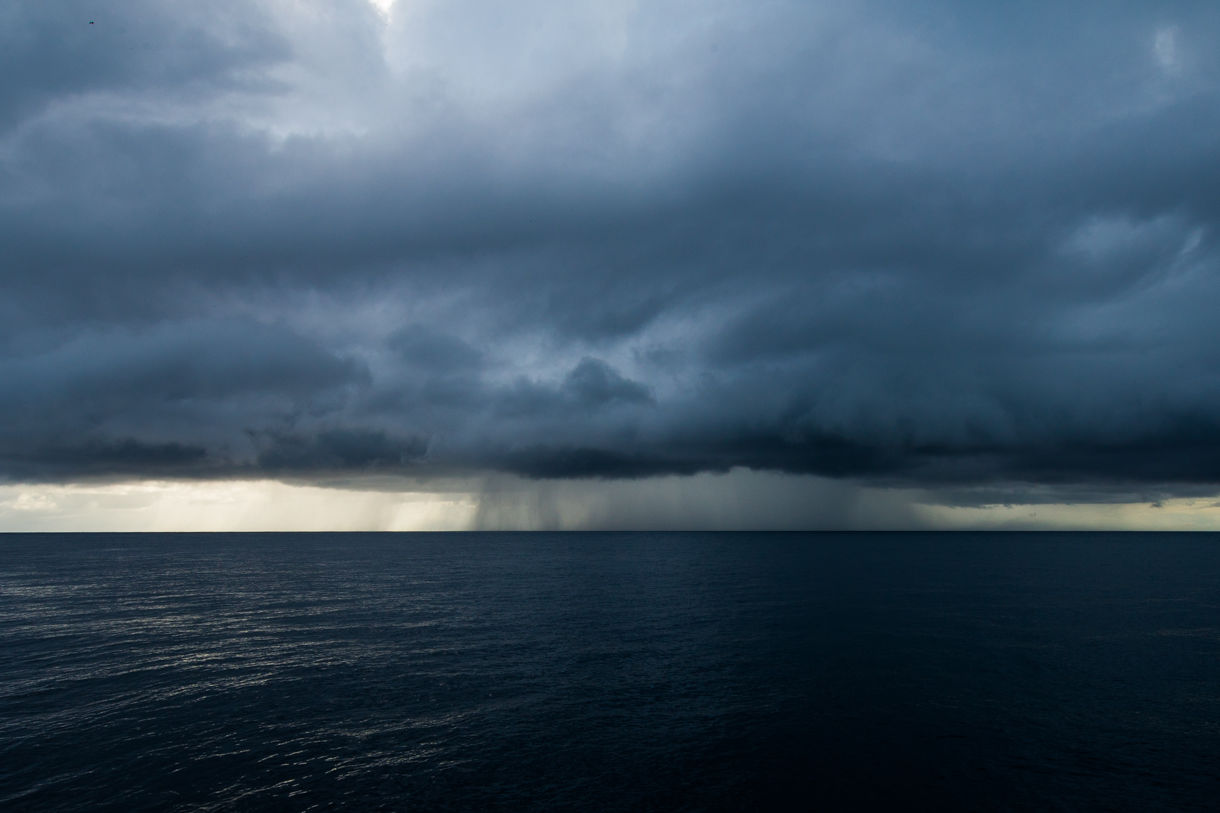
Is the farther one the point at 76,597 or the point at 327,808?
the point at 76,597

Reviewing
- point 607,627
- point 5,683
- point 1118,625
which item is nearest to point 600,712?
point 607,627

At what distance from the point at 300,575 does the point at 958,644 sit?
154635 millimetres

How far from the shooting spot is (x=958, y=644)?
7912 cm

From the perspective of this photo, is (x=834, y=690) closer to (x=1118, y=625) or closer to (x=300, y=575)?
(x=1118, y=625)

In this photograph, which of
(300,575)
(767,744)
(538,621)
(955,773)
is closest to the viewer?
(955,773)

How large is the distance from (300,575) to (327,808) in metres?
154

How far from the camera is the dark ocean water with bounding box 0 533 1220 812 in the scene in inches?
1597

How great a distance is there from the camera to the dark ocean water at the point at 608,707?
40562 millimetres

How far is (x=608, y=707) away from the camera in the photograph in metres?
54.9

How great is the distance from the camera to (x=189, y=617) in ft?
325

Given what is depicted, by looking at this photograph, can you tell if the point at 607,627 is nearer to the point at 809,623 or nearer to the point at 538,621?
the point at 538,621

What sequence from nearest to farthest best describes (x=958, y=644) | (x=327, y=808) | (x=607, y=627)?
1. (x=327, y=808)
2. (x=958, y=644)
3. (x=607, y=627)

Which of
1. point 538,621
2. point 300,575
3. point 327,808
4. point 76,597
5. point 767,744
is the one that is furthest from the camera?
point 300,575

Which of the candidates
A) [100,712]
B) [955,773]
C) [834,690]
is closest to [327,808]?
[100,712]
